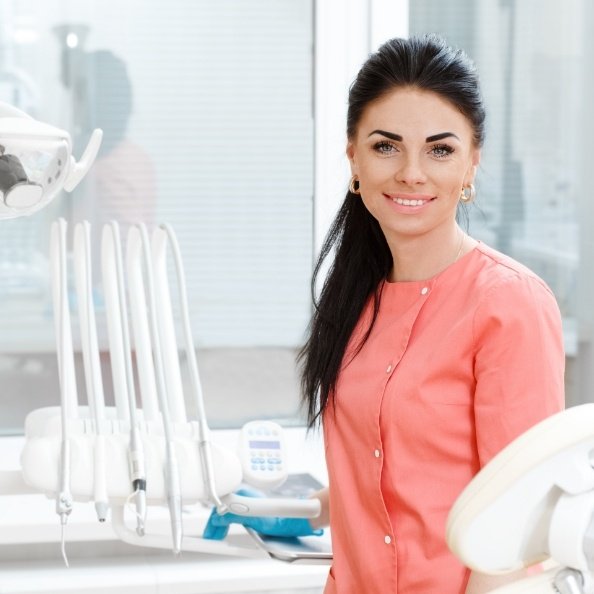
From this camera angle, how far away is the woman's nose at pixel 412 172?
1391 millimetres

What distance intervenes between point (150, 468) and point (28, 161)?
50 cm

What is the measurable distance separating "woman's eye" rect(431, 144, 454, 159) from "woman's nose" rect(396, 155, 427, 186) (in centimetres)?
3

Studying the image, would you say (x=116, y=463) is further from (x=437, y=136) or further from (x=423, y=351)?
(x=437, y=136)

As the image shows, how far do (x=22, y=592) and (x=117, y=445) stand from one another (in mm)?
668

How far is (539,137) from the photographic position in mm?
2838

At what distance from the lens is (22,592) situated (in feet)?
6.90

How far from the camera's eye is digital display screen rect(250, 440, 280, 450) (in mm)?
1863

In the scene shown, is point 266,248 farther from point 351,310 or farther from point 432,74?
point 432,74

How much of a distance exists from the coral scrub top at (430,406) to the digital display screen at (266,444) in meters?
0.35

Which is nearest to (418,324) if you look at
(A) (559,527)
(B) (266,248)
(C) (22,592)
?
(A) (559,527)

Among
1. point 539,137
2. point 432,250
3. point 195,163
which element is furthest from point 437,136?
point 539,137

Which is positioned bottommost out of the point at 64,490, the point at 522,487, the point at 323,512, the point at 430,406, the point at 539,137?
the point at 323,512

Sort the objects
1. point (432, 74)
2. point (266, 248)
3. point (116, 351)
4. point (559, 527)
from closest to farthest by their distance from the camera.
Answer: point (559, 527) < point (432, 74) < point (116, 351) < point (266, 248)

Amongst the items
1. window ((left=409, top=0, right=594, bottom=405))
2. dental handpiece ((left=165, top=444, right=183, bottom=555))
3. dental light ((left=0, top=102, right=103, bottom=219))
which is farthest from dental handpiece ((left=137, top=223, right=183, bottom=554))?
window ((left=409, top=0, right=594, bottom=405))
